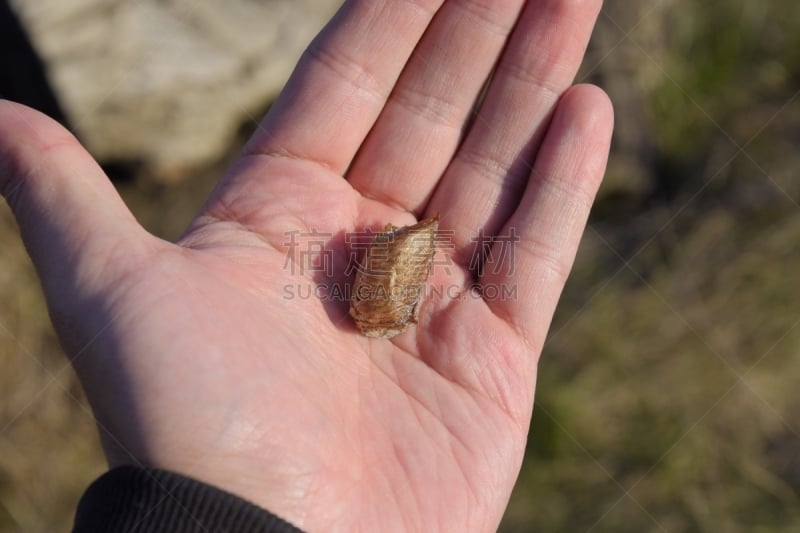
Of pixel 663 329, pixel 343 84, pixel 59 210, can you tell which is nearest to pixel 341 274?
pixel 343 84

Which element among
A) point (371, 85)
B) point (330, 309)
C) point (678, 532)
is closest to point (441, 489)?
point (330, 309)

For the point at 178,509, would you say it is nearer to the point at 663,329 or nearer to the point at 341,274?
the point at 341,274

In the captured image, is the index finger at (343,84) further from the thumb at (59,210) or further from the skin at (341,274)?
the thumb at (59,210)

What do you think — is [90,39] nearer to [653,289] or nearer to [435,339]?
[435,339]

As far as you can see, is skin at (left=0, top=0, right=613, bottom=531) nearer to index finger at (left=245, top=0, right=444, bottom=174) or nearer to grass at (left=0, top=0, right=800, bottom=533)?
index finger at (left=245, top=0, right=444, bottom=174)

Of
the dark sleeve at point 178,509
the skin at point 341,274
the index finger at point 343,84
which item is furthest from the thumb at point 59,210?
the index finger at point 343,84

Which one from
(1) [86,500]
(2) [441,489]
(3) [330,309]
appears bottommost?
(1) [86,500]
